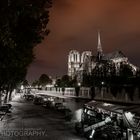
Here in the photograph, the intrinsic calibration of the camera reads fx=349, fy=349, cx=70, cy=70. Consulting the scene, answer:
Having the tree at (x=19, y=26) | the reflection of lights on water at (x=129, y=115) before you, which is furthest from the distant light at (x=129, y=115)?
the tree at (x=19, y=26)

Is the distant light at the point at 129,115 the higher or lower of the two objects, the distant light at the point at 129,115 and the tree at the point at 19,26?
the lower

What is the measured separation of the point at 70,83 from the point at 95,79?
60754mm

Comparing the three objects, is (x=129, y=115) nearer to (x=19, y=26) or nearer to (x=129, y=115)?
(x=129, y=115)

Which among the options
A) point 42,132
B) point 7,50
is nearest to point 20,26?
point 7,50

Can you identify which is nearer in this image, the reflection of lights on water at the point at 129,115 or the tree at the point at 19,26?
the tree at the point at 19,26

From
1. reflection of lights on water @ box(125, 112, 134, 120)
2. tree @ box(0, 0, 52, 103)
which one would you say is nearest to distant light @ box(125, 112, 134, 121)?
reflection of lights on water @ box(125, 112, 134, 120)

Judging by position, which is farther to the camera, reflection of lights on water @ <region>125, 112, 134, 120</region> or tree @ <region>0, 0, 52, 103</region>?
reflection of lights on water @ <region>125, 112, 134, 120</region>

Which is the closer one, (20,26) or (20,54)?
(20,26)

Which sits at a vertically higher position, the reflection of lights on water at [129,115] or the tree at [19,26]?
the tree at [19,26]

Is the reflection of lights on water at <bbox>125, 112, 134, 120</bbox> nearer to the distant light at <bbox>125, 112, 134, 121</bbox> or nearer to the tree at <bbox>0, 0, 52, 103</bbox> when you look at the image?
the distant light at <bbox>125, 112, 134, 121</bbox>

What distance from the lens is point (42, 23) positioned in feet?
79.3

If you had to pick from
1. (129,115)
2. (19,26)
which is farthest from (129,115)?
(19,26)

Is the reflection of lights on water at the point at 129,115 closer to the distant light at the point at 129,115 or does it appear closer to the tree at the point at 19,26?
the distant light at the point at 129,115

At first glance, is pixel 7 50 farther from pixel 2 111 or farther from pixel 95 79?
pixel 95 79
